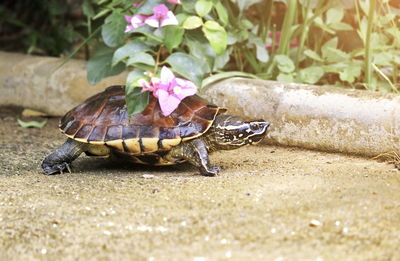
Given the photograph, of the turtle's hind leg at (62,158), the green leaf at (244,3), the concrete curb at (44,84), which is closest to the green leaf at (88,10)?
the concrete curb at (44,84)

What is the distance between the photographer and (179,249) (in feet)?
6.23

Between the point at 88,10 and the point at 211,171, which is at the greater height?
the point at 88,10

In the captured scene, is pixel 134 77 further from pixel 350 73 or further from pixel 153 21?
pixel 350 73

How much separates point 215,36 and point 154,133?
23.0 inches

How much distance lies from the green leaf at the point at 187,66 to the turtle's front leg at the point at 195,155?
0.92 feet

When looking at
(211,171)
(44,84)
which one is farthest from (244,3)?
(44,84)

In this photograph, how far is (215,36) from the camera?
3.03 meters

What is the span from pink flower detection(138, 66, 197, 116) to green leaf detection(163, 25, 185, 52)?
255mm

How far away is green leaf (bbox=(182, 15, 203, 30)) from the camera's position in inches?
117

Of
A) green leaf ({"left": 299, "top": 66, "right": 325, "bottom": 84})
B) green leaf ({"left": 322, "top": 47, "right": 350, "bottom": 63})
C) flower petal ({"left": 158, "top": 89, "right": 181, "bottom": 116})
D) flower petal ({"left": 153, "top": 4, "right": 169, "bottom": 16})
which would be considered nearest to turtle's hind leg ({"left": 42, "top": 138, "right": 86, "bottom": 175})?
flower petal ({"left": 158, "top": 89, "right": 181, "bottom": 116})

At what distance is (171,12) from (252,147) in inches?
33.8

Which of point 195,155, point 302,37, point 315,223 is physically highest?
point 302,37

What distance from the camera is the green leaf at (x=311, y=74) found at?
11.2ft

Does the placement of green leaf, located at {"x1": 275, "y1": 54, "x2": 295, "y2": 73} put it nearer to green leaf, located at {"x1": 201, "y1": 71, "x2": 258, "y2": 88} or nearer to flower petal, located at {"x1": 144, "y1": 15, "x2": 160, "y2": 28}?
green leaf, located at {"x1": 201, "y1": 71, "x2": 258, "y2": 88}
